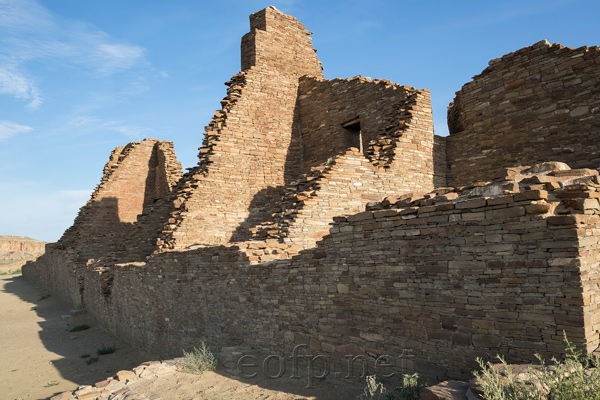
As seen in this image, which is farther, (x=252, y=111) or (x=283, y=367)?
(x=252, y=111)

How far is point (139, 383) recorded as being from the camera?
699 cm

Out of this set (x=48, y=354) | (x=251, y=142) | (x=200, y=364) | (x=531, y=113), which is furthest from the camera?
(x=251, y=142)

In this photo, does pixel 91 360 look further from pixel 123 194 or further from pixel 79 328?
pixel 123 194

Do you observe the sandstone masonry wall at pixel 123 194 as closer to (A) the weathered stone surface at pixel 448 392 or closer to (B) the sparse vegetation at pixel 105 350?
(B) the sparse vegetation at pixel 105 350

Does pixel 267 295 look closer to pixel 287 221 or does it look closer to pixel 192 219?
pixel 287 221

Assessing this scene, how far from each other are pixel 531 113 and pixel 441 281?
6.51 metres

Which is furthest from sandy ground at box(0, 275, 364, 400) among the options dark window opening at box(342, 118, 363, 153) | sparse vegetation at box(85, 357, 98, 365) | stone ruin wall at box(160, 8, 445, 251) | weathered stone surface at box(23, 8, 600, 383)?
dark window opening at box(342, 118, 363, 153)

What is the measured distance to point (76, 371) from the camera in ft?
34.1

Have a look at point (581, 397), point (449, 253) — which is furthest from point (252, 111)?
point (581, 397)

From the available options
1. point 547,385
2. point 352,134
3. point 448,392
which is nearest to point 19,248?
point 352,134

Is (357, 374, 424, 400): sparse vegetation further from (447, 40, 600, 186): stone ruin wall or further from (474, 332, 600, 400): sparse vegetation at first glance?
(447, 40, 600, 186): stone ruin wall

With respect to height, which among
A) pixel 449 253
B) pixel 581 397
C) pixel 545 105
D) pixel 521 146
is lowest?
pixel 581 397

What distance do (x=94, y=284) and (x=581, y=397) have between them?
52.9 ft

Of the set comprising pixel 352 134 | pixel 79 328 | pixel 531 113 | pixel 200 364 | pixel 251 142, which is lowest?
pixel 79 328
